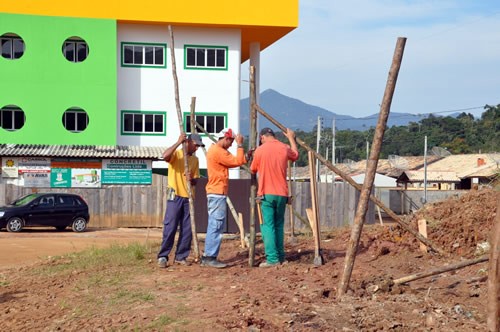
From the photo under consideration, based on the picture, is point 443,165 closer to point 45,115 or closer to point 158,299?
point 45,115

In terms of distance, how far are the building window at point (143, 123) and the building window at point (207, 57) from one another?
8.98 feet

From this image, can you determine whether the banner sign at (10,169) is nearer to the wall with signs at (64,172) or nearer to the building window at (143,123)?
the wall with signs at (64,172)

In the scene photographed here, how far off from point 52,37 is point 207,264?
978 inches

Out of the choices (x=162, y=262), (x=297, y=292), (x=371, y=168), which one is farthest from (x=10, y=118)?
(x=371, y=168)

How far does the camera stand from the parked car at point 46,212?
85.9ft

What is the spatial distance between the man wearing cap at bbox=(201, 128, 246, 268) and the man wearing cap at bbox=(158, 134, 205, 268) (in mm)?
413

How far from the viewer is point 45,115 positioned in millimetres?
33594

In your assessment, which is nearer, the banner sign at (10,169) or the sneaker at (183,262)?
the sneaker at (183,262)

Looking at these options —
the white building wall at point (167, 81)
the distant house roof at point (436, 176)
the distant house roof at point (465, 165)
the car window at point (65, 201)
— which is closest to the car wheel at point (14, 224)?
the car window at point (65, 201)

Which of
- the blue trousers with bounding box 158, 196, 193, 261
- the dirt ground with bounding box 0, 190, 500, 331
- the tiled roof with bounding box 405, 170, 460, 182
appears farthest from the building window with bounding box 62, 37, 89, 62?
the tiled roof with bounding box 405, 170, 460, 182

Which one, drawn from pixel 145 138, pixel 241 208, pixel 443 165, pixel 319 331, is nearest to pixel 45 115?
pixel 145 138

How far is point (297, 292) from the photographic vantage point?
868cm

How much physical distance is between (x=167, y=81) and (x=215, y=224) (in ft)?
80.5

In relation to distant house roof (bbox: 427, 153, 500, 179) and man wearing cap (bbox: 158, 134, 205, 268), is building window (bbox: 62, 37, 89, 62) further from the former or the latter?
distant house roof (bbox: 427, 153, 500, 179)
